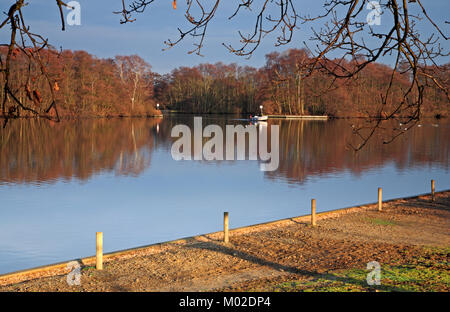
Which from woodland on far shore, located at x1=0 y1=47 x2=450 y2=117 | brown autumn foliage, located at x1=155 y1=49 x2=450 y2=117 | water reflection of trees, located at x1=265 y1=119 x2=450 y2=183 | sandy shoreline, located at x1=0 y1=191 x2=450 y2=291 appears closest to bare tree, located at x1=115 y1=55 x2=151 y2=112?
woodland on far shore, located at x1=0 y1=47 x2=450 y2=117

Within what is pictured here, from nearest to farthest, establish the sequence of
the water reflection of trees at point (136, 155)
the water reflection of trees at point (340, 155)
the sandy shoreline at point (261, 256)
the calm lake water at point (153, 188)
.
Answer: the sandy shoreline at point (261, 256), the calm lake water at point (153, 188), the water reflection of trees at point (136, 155), the water reflection of trees at point (340, 155)

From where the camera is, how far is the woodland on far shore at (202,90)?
57.7 meters

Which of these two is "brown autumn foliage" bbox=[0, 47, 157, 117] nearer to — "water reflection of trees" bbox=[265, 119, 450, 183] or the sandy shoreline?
"water reflection of trees" bbox=[265, 119, 450, 183]

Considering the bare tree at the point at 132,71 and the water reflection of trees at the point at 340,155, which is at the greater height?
the bare tree at the point at 132,71

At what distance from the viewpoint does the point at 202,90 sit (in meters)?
89.1

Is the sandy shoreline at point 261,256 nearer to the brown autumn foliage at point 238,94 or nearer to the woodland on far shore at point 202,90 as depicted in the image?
the woodland on far shore at point 202,90

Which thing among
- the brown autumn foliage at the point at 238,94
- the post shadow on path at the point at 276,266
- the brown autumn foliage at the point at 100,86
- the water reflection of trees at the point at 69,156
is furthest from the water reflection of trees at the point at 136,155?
the brown autumn foliage at the point at 238,94

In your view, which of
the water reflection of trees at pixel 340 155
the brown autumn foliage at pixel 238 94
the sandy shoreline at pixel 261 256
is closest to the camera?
the sandy shoreline at pixel 261 256

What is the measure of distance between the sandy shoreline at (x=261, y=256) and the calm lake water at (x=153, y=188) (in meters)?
2.35

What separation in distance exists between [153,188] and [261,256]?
35.7 feet

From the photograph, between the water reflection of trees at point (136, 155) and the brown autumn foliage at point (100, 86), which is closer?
the water reflection of trees at point (136, 155)

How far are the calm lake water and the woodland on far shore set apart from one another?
15836 millimetres
